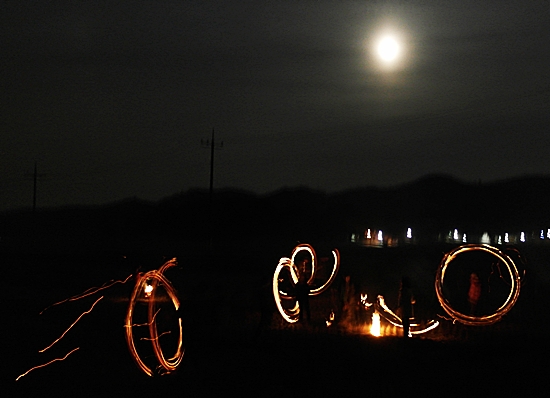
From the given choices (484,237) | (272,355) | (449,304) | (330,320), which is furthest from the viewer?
(484,237)

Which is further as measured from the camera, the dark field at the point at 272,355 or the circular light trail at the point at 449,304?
the circular light trail at the point at 449,304

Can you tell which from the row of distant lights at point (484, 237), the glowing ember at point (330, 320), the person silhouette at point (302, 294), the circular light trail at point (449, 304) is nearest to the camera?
the circular light trail at point (449, 304)

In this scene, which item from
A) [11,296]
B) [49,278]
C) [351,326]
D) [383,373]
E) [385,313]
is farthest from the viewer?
[49,278]

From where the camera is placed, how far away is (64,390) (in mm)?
13430

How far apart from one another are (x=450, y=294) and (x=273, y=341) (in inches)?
690

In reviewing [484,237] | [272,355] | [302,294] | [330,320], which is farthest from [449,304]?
[484,237]

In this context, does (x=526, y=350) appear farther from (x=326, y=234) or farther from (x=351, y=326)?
(x=326, y=234)

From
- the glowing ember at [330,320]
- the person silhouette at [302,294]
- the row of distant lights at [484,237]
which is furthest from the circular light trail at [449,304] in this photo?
the row of distant lights at [484,237]

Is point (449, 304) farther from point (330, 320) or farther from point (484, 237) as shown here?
point (484, 237)

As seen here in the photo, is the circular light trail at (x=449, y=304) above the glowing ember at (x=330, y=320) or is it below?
above

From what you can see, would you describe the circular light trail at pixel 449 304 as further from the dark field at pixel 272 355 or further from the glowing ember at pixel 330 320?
the glowing ember at pixel 330 320

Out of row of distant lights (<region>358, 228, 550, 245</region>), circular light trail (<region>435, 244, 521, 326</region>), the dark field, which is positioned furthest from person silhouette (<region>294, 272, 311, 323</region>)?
row of distant lights (<region>358, 228, 550, 245</region>)

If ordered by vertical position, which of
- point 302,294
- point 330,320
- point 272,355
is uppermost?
point 302,294

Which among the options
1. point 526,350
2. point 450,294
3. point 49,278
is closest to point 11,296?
point 49,278
